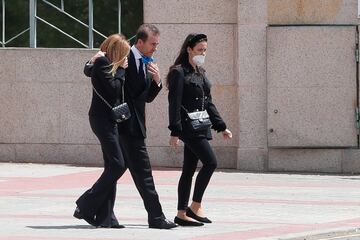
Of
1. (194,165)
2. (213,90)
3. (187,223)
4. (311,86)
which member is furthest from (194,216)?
(213,90)

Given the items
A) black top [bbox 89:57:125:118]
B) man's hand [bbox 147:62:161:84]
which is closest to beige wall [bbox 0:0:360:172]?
man's hand [bbox 147:62:161:84]

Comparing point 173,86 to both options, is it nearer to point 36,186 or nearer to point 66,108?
point 36,186

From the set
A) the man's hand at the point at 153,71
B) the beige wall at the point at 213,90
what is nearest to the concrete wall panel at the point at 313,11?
the beige wall at the point at 213,90

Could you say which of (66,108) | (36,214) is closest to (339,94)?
(66,108)

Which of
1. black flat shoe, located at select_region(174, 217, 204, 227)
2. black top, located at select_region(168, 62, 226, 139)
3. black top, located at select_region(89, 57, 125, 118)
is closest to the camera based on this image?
black top, located at select_region(89, 57, 125, 118)

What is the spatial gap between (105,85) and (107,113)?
27cm

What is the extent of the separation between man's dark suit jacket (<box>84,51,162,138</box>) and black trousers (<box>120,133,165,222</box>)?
85mm

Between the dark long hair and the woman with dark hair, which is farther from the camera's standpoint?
the dark long hair

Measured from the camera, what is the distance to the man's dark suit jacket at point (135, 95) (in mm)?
11266

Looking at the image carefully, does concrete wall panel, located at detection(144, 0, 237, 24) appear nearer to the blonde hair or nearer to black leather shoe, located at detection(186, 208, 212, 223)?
black leather shoe, located at detection(186, 208, 212, 223)

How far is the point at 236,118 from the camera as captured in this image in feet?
60.6

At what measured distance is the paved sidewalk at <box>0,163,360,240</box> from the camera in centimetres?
A: 1108

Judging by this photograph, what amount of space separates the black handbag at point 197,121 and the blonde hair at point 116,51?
34.2 inches

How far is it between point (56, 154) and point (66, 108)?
2.41 ft
